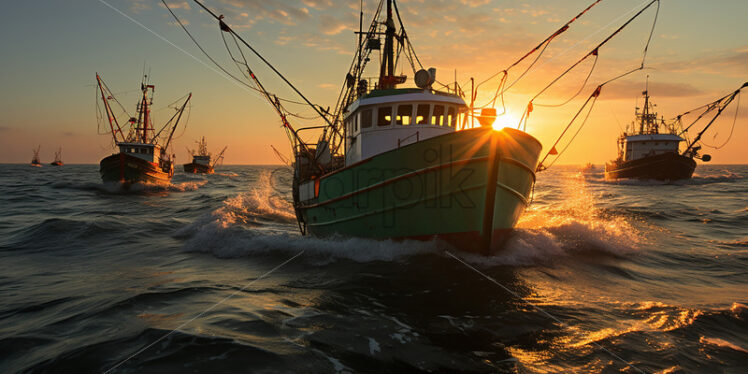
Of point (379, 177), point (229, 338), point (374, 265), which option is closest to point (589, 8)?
point (379, 177)

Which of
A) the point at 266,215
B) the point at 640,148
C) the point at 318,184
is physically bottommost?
the point at 266,215

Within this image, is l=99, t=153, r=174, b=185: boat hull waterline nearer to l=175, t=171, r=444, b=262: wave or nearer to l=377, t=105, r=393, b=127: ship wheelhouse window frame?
l=175, t=171, r=444, b=262: wave

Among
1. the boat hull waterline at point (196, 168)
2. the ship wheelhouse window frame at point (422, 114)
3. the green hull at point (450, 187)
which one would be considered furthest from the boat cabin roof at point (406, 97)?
the boat hull waterline at point (196, 168)

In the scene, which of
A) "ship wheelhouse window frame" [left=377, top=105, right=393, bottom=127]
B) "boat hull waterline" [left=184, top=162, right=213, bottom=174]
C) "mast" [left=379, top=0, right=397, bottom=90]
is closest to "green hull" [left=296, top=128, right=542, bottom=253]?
"ship wheelhouse window frame" [left=377, top=105, right=393, bottom=127]

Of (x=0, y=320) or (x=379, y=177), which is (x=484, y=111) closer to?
(x=379, y=177)

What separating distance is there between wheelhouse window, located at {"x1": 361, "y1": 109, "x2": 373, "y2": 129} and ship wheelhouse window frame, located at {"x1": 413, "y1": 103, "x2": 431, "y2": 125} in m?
1.44

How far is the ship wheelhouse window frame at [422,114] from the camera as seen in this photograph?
1059 cm

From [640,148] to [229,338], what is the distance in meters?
58.3

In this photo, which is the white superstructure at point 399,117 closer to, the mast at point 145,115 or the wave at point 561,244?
the wave at point 561,244

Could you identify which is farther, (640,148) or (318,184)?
(640,148)

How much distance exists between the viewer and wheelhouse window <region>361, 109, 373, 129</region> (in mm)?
10680

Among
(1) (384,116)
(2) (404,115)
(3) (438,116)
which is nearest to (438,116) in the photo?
(3) (438,116)

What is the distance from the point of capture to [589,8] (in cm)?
572

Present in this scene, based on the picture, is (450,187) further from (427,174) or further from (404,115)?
(404,115)
